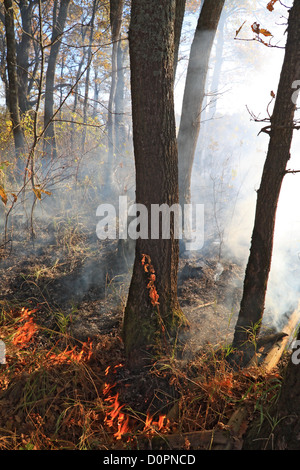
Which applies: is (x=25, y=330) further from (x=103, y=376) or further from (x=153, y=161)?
(x=153, y=161)

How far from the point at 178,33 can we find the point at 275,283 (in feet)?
12.2

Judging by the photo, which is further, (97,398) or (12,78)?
(12,78)

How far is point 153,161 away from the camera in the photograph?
2.51 meters

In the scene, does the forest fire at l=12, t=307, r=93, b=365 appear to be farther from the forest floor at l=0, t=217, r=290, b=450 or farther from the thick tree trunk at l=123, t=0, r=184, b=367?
the thick tree trunk at l=123, t=0, r=184, b=367

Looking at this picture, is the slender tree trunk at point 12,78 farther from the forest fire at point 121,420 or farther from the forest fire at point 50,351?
the forest fire at point 121,420

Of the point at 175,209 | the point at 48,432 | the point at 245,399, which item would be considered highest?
the point at 175,209

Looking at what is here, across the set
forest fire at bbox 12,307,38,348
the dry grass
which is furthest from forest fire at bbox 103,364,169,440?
forest fire at bbox 12,307,38,348

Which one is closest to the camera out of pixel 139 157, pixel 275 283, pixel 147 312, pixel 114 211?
pixel 139 157

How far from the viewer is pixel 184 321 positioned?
2881 mm

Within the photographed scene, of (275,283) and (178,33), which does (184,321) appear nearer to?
(275,283)

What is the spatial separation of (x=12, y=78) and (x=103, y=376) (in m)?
5.38

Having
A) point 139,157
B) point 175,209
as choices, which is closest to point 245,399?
point 175,209

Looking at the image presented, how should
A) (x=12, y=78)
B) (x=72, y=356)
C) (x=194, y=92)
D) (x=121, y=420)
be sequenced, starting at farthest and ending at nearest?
(x=12, y=78)
(x=194, y=92)
(x=72, y=356)
(x=121, y=420)

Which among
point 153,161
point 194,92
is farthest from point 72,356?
point 194,92
